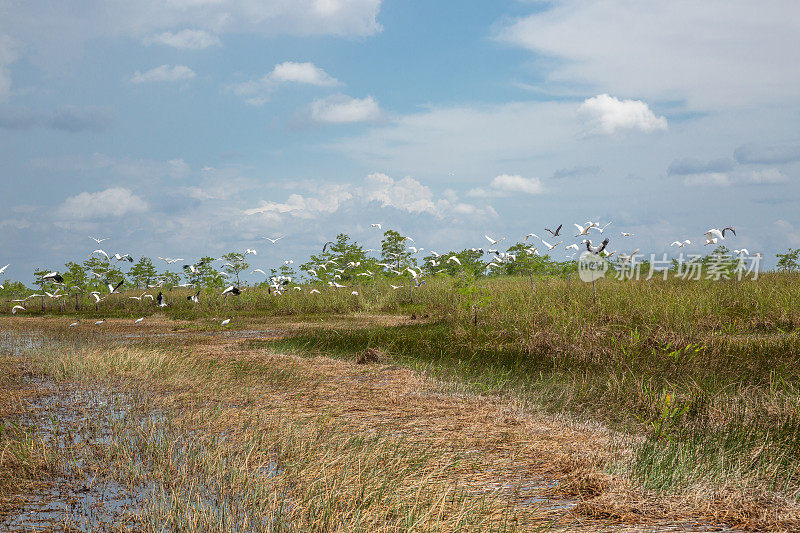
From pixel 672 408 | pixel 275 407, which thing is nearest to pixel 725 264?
pixel 672 408

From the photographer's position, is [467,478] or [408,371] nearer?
[467,478]

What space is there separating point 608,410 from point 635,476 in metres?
3.30

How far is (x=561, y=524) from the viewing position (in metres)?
4.37

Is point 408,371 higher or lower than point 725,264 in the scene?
lower

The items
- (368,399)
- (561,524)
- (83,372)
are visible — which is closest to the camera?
(561,524)

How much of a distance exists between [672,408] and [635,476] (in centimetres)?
330

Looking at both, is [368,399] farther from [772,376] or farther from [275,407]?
[772,376]

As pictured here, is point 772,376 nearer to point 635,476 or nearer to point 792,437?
point 792,437

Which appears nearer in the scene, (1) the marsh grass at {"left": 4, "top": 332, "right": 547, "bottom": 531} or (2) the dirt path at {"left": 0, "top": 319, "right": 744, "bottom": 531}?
(1) the marsh grass at {"left": 4, "top": 332, "right": 547, "bottom": 531}

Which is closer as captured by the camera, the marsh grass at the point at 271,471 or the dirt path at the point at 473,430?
the marsh grass at the point at 271,471

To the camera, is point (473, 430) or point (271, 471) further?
point (473, 430)

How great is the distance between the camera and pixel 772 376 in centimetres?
982

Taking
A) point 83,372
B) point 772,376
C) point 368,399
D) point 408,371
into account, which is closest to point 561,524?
point 368,399

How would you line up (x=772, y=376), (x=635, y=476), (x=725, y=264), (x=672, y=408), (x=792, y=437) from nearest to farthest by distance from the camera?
(x=635, y=476) → (x=792, y=437) → (x=672, y=408) → (x=772, y=376) → (x=725, y=264)
